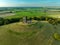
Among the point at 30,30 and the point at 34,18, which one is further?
the point at 34,18

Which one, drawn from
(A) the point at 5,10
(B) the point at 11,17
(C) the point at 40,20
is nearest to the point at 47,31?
(C) the point at 40,20

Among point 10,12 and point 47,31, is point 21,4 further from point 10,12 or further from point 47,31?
point 47,31

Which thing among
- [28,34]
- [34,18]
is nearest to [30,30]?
[28,34]

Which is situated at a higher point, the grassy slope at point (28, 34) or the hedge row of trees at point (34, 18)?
the hedge row of trees at point (34, 18)

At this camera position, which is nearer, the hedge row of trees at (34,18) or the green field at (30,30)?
the green field at (30,30)

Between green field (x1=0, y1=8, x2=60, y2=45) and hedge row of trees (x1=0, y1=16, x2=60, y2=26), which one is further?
hedge row of trees (x1=0, y1=16, x2=60, y2=26)

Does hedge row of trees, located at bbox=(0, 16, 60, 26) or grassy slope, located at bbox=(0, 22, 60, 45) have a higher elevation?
hedge row of trees, located at bbox=(0, 16, 60, 26)

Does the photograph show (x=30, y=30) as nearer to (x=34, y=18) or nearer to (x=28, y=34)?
(x=28, y=34)

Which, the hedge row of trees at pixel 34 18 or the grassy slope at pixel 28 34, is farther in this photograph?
the hedge row of trees at pixel 34 18
